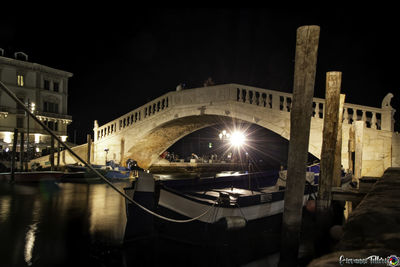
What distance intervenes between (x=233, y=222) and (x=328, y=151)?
1865 millimetres

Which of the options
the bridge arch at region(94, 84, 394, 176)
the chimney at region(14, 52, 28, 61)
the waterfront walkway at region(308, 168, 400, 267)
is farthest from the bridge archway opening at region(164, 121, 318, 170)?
the waterfront walkway at region(308, 168, 400, 267)

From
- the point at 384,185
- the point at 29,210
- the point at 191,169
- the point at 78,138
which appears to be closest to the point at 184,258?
the point at 384,185

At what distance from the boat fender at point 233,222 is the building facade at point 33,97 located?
1602 centimetres

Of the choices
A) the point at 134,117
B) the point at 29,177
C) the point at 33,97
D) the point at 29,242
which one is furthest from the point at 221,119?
the point at 33,97

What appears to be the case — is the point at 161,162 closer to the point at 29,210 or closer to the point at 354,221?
the point at 29,210

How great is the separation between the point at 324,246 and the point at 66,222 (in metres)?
4.70

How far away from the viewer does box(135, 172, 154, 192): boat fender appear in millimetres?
4422

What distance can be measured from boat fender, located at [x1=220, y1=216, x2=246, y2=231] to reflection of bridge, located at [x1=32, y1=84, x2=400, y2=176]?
414 centimetres

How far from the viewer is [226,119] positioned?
10.2m

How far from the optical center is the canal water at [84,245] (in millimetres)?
3947

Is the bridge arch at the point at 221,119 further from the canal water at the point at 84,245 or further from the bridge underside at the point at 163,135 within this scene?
the canal water at the point at 84,245

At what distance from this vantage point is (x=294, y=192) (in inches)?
129

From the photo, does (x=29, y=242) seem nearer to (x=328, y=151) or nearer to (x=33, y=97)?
(x=328, y=151)

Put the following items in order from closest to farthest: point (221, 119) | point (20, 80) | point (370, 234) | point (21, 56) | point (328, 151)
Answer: point (370, 234) → point (328, 151) → point (221, 119) → point (20, 80) → point (21, 56)
